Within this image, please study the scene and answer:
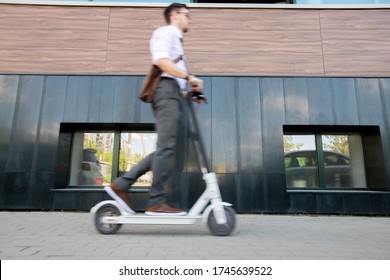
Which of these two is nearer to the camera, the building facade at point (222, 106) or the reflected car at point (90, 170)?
the building facade at point (222, 106)

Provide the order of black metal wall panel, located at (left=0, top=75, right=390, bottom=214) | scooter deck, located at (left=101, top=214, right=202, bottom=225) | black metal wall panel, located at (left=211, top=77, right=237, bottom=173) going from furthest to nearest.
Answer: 1. black metal wall panel, located at (left=211, top=77, right=237, bottom=173)
2. black metal wall panel, located at (left=0, top=75, right=390, bottom=214)
3. scooter deck, located at (left=101, top=214, right=202, bottom=225)

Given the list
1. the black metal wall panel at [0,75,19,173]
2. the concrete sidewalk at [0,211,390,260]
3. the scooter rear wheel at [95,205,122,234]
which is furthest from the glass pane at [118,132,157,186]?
the scooter rear wheel at [95,205,122,234]

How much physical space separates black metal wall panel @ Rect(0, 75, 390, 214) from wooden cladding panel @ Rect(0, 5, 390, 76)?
1.06 feet

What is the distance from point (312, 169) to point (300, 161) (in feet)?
0.87

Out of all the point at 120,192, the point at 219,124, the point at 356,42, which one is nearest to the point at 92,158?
the point at 219,124

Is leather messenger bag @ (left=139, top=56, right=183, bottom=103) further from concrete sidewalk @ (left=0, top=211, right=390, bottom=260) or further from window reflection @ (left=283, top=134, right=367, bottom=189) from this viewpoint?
window reflection @ (left=283, top=134, right=367, bottom=189)

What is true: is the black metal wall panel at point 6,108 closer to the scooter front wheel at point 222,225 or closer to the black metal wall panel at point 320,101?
the scooter front wheel at point 222,225

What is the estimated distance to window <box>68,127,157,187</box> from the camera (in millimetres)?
4691

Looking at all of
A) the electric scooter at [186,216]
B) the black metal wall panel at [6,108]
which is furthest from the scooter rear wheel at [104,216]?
the black metal wall panel at [6,108]

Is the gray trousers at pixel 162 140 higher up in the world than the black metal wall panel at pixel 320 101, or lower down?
lower down

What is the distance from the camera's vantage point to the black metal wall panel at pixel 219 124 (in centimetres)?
420

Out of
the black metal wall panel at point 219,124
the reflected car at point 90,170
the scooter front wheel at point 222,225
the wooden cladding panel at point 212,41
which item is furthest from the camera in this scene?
the wooden cladding panel at point 212,41

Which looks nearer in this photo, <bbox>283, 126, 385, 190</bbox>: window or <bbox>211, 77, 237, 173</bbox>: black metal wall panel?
<bbox>211, 77, 237, 173</bbox>: black metal wall panel

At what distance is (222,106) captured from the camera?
14.9 ft
